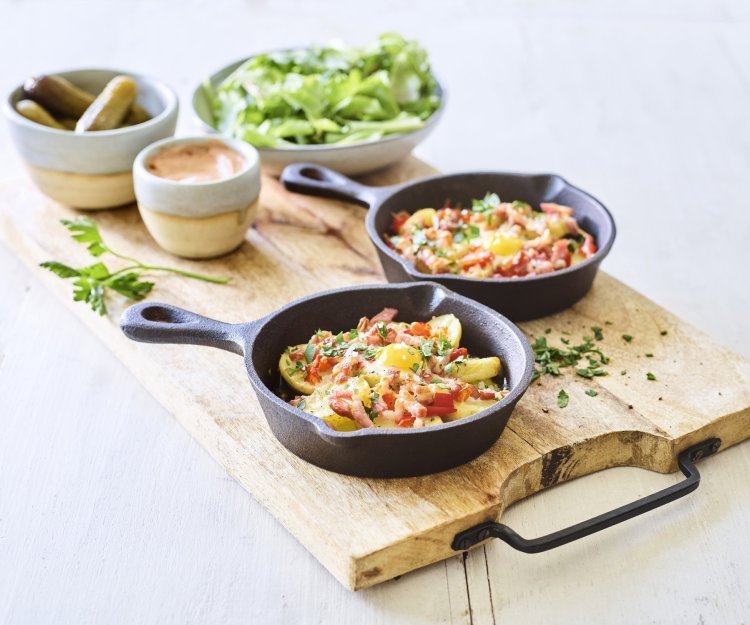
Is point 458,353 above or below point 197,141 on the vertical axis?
below

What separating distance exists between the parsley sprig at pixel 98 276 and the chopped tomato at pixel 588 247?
52.8 inches

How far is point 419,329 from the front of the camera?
329 cm

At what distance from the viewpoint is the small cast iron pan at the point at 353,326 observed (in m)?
2.86

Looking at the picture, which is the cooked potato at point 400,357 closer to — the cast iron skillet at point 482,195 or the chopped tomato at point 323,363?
the chopped tomato at point 323,363

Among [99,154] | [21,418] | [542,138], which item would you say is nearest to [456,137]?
[542,138]

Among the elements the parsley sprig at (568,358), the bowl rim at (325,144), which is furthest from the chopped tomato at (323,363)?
the bowl rim at (325,144)

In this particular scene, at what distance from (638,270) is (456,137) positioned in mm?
1502

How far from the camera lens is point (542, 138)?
5625 millimetres

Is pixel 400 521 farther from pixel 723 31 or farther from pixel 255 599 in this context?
pixel 723 31

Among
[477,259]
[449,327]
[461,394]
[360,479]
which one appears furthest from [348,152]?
[360,479]

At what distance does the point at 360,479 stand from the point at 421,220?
4.48 feet

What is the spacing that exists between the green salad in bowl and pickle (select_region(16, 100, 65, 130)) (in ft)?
2.32

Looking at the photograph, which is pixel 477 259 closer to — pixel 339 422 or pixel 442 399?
pixel 442 399

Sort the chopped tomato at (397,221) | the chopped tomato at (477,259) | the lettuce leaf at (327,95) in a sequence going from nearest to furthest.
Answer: the chopped tomato at (477,259)
the chopped tomato at (397,221)
the lettuce leaf at (327,95)
